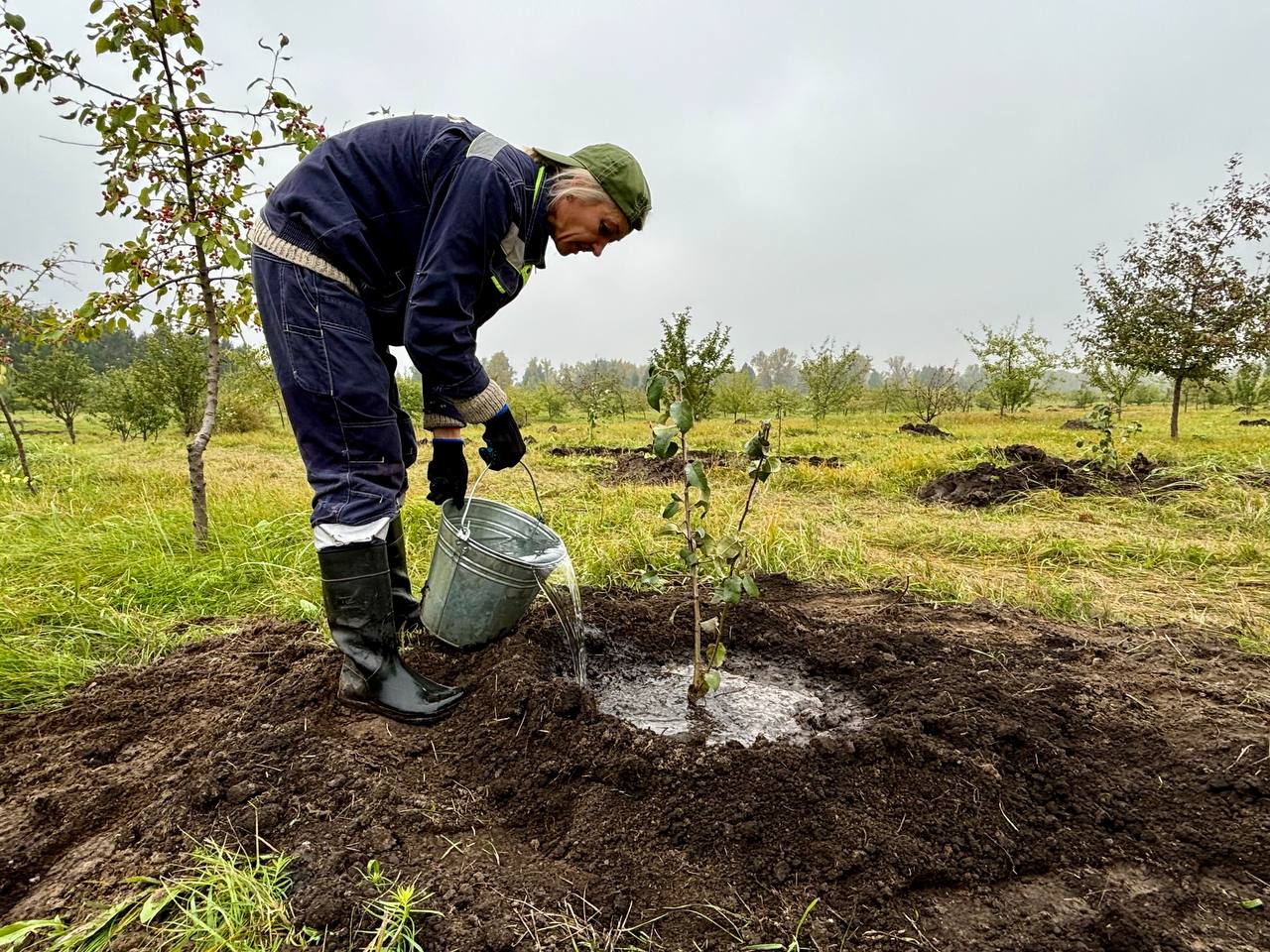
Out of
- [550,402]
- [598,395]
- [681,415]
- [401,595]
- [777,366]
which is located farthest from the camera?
[777,366]

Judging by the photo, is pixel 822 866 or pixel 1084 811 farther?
pixel 1084 811

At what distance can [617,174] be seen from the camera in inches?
77.3

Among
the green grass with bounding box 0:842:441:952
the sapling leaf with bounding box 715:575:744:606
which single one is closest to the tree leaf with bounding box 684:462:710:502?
the sapling leaf with bounding box 715:575:744:606

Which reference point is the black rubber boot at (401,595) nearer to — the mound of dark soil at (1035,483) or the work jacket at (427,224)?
the work jacket at (427,224)

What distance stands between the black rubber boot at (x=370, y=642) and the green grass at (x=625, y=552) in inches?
38.6

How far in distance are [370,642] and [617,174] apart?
5.51 feet

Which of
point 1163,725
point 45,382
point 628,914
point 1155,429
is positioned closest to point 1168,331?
point 1155,429

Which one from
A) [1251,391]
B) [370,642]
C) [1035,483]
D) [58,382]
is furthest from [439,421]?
[1251,391]

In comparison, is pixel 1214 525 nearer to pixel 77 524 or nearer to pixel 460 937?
pixel 460 937

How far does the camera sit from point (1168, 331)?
1108 centimetres

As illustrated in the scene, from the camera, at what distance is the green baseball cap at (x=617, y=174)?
1.96m

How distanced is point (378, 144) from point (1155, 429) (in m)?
17.3

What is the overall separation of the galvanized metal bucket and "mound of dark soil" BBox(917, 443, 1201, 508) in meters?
4.90

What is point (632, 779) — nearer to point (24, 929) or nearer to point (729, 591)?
point (729, 591)
